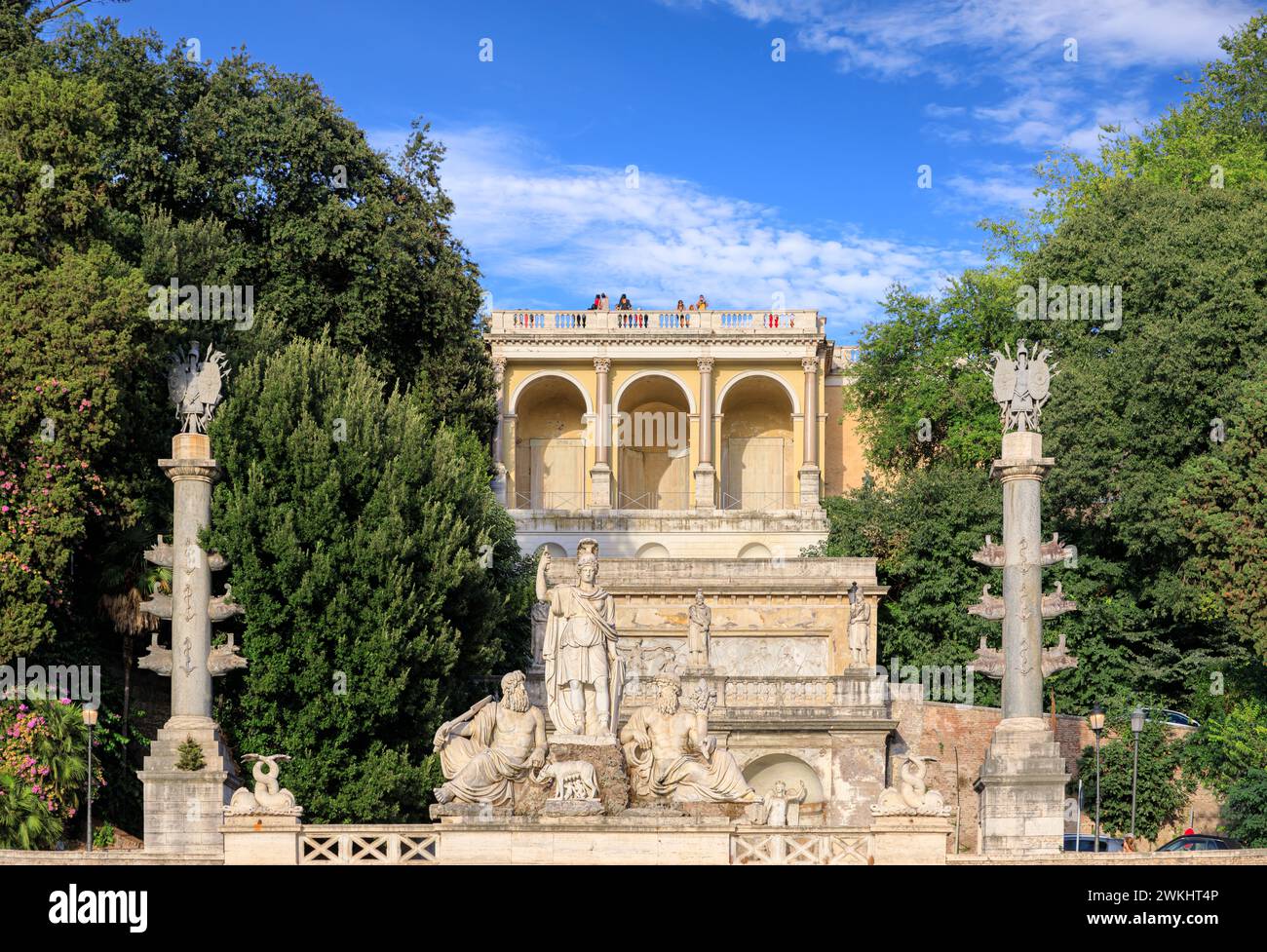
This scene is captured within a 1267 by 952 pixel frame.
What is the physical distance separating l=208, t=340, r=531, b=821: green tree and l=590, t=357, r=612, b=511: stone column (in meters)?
24.4

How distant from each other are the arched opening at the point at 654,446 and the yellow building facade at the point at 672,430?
71 millimetres

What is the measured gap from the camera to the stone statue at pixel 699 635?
39.1 metres

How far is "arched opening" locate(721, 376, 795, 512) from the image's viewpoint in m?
66.2

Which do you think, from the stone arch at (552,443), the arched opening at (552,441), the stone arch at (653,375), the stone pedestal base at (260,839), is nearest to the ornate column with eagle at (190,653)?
the stone pedestal base at (260,839)

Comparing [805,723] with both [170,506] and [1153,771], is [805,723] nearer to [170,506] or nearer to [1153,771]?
[1153,771]

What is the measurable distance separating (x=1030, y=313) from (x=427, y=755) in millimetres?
20707

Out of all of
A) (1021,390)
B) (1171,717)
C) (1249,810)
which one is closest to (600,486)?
(1171,717)

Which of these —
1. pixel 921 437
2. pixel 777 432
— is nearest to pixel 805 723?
pixel 921 437

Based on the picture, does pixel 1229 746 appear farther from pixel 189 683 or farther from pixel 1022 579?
pixel 189 683

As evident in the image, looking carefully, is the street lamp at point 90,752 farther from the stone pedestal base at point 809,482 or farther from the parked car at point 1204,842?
the stone pedestal base at point 809,482

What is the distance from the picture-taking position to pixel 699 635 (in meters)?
39.2

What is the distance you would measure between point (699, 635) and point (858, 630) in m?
3.47

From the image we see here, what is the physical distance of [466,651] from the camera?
3512cm

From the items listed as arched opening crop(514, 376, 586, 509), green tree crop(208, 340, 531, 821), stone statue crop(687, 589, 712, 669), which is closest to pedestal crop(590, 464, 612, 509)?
arched opening crop(514, 376, 586, 509)
